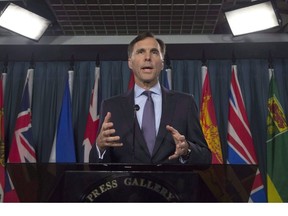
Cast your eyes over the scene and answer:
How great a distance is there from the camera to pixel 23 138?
363 cm

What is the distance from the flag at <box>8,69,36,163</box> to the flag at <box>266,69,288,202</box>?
77.3 inches

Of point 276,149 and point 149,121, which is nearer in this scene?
point 149,121

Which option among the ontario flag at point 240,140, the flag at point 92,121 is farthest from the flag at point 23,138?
the ontario flag at point 240,140

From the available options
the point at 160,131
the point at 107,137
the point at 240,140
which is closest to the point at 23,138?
the point at 240,140

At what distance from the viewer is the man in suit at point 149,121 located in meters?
1.31

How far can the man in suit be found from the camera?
1310 mm

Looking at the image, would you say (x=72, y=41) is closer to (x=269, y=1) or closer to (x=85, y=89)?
(x=85, y=89)

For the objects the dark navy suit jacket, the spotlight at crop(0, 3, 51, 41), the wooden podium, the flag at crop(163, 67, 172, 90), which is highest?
the spotlight at crop(0, 3, 51, 41)

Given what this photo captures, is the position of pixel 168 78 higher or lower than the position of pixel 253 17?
lower

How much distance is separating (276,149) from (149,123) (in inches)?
84.8

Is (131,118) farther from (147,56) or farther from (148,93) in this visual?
(147,56)

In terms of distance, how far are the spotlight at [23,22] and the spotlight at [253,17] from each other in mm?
1505

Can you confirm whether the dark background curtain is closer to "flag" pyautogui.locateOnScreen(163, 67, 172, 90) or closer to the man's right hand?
"flag" pyautogui.locateOnScreen(163, 67, 172, 90)

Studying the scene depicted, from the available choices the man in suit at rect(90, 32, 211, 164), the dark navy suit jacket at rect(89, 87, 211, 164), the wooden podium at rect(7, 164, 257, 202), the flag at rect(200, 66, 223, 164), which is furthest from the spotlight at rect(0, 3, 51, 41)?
the wooden podium at rect(7, 164, 257, 202)
